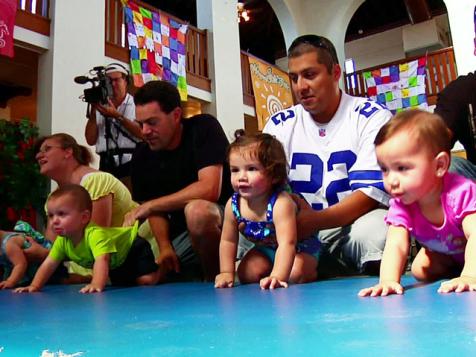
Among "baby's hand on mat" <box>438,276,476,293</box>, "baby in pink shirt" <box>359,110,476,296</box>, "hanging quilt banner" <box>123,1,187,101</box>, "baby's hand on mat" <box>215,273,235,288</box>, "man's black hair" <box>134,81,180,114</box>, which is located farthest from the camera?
"hanging quilt banner" <box>123,1,187,101</box>

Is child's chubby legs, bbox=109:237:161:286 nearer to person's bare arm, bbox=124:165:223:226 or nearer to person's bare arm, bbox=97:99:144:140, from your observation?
person's bare arm, bbox=124:165:223:226

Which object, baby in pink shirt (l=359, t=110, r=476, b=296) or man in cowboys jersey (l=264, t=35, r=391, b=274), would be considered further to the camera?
man in cowboys jersey (l=264, t=35, r=391, b=274)

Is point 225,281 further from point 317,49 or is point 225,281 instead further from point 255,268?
point 317,49

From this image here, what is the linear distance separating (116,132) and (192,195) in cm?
166

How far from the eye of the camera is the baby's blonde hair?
131 cm

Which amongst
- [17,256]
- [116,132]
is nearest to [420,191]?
[17,256]

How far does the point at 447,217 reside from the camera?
4.45 feet

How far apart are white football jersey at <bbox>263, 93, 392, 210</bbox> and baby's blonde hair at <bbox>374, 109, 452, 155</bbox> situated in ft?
1.70

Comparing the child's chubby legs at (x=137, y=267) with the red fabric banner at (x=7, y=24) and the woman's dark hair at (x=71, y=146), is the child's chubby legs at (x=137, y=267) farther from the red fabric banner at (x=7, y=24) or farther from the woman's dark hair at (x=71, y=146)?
the red fabric banner at (x=7, y=24)

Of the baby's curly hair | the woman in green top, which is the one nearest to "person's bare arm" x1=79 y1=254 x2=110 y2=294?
the woman in green top

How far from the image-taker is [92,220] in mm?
2244

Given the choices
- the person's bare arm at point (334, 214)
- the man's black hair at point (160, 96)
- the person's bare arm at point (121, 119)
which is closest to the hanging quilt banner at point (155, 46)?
the person's bare arm at point (121, 119)

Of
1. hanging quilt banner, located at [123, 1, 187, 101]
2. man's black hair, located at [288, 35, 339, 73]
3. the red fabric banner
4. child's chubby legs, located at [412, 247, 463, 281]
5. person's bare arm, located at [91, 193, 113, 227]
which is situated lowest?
child's chubby legs, located at [412, 247, 463, 281]

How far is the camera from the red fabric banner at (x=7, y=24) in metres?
4.46
